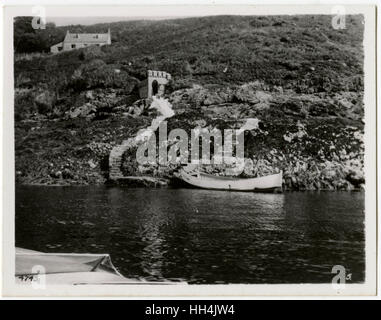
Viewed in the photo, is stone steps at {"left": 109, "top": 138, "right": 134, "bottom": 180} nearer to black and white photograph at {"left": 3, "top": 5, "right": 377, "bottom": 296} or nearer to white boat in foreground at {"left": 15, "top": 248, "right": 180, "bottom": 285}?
black and white photograph at {"left": 3, "top": 5, "right": 377, "bottom": 296}

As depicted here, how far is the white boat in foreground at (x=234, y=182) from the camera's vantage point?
84.7ft

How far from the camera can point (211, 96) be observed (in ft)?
96.0

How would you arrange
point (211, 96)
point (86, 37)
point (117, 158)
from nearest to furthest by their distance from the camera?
1. point (86, 37)
2. point (117, 158)
3. point (211, 96)

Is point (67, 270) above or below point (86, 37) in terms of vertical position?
below

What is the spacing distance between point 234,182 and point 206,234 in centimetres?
758

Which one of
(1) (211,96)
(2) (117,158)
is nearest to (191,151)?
(2) (117,158)

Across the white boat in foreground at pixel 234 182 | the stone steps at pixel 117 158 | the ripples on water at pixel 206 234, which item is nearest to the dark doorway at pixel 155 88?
the stone steps at pixel 117 158

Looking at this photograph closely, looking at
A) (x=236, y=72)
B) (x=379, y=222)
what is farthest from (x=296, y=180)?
(x=379, y=222)

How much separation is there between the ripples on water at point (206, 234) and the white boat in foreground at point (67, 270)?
0.34 m

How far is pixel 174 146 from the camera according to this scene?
74.7 ft

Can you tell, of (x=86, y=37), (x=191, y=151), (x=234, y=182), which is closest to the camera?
(x=191, y=151)

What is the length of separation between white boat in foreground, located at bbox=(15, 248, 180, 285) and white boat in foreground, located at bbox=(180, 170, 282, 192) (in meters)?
8.75

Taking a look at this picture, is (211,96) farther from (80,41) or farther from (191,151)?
(80,41)

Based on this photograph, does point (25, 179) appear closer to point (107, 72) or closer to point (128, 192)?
point (128, 192)
